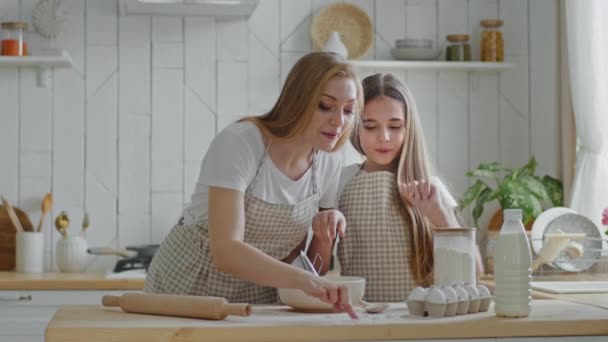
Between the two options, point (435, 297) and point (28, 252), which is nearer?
point (435, 297)

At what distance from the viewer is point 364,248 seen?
2266 mm

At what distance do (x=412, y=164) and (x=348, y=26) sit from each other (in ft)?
6.48

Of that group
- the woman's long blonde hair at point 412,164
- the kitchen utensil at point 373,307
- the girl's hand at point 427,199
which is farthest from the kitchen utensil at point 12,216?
the kitchen utensil at point 373,307

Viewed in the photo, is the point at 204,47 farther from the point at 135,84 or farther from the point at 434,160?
the point at 434,160

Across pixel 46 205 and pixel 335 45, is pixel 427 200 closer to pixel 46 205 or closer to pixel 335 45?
pixel 335 45

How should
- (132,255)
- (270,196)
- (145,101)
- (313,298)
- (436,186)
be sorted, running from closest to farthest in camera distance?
(313,298)
(270,196)
(436,186)
(132,255)
(145,101)

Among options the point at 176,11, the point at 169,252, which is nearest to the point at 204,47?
the point at 176,11

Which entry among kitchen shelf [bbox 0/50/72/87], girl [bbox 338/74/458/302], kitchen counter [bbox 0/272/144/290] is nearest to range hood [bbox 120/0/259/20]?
kitchen shelf [bbox 0/50/72/87]

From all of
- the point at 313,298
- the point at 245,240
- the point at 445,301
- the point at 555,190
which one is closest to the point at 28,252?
the point at 245,240

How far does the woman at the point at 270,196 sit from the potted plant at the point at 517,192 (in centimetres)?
175

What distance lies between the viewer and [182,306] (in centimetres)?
170

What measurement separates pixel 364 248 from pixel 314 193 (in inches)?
7.6

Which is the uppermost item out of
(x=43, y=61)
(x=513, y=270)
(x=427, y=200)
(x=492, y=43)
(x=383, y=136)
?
(x=492, y=43)

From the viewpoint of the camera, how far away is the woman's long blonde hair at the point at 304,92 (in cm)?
199
